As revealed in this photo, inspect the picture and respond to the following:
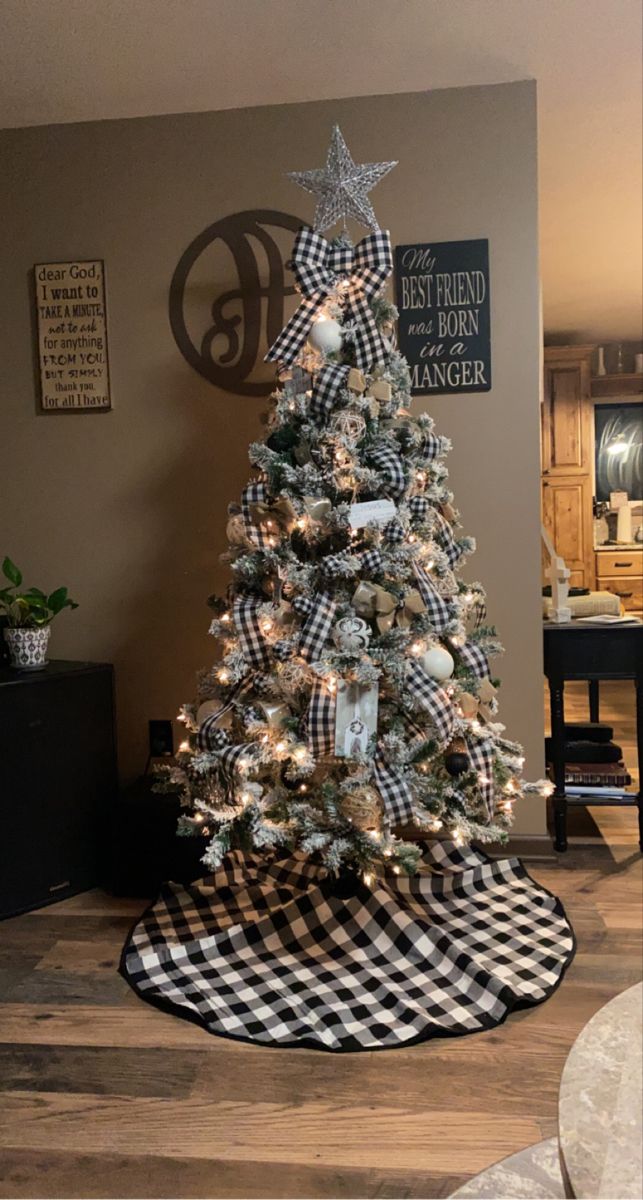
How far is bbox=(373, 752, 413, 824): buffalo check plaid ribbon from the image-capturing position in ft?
6.03

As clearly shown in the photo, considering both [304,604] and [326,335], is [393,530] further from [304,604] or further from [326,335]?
[326,335]

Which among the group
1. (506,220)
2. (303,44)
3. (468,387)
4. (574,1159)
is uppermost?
(303,44)

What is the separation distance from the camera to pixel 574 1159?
28.6 inches

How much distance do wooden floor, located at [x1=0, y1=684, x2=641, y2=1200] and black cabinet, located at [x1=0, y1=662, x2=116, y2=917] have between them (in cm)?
38

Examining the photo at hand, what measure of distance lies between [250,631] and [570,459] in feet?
15.7

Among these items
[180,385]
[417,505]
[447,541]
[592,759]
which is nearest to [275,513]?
[417,505]

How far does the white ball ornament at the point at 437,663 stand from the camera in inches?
74.2

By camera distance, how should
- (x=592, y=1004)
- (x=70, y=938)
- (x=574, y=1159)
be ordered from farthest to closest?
1. (x=70, y=938)
2. (x=592, y=1004)
3. (x=574, y=1159)

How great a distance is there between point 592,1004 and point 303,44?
2.55m

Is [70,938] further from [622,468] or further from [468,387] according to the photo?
[622,468]

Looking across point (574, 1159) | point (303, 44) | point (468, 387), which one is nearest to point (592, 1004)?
point (574, 1159)

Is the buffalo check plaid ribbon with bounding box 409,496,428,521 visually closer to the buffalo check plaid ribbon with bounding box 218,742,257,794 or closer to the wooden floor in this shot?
the buffalo check plaid ribbon with bounding box 218,742,257,794

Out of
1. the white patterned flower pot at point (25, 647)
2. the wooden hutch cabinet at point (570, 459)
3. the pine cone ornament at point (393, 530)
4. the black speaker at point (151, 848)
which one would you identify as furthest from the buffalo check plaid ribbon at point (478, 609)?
the wooden hutch cabinet at point (570, 459)

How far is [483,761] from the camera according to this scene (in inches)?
76.2
